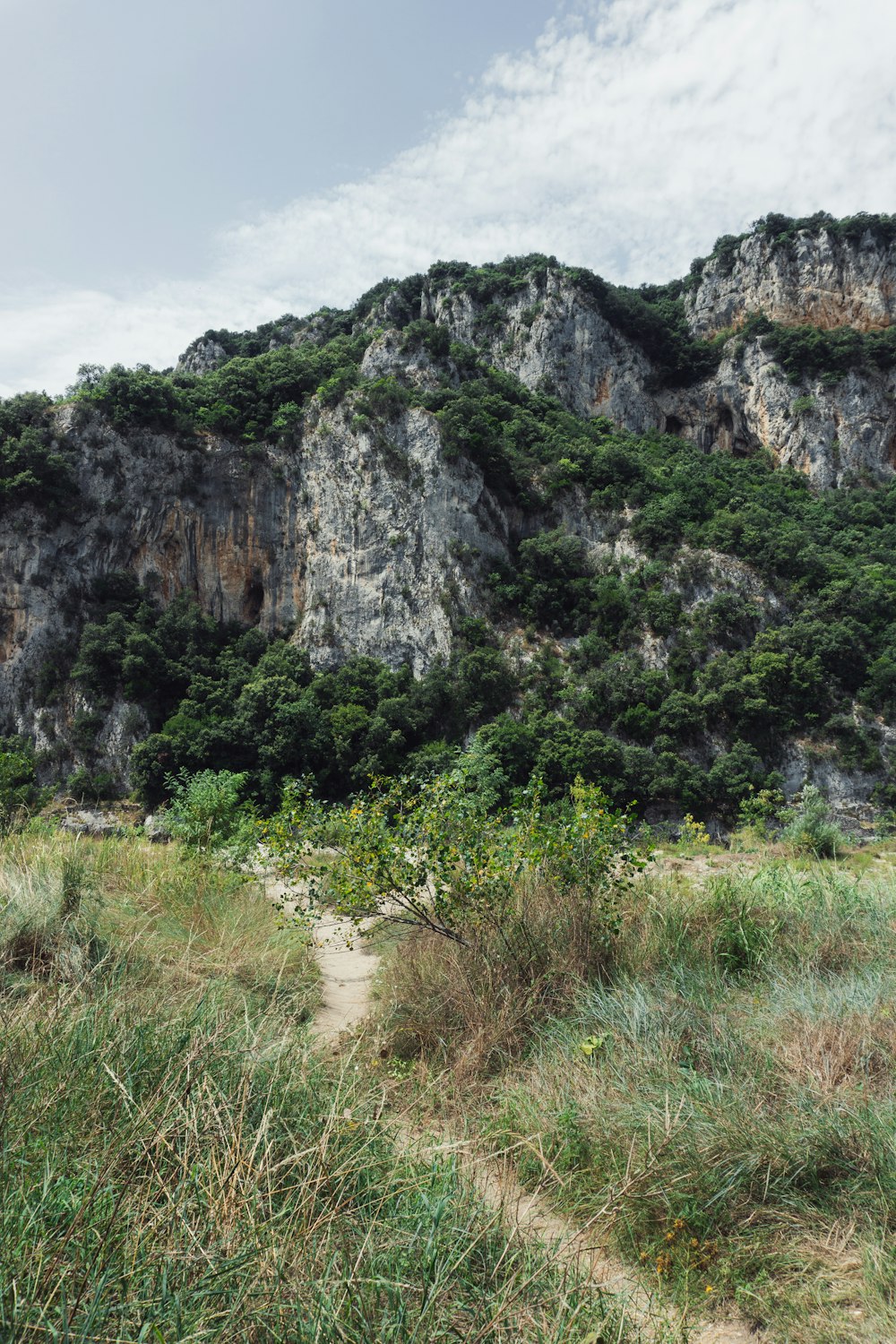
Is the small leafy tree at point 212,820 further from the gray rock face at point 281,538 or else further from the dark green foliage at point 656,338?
the dark green foliage at point 656,338

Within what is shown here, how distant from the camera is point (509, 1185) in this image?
2.65 meters

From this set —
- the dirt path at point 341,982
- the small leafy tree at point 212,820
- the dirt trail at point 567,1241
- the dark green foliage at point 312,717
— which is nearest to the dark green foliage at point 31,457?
the dark green foliage at point 312,717

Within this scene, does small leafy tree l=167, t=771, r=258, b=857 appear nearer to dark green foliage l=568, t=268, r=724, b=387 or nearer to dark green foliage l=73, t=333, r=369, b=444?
dark green foliage l=73, t=333, r=369, b=444

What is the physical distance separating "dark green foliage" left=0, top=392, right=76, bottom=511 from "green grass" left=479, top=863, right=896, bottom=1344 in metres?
36.3

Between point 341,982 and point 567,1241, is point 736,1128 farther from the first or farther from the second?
point 341,982

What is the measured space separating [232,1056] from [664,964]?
3283 mm

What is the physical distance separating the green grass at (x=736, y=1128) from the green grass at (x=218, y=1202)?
562mm

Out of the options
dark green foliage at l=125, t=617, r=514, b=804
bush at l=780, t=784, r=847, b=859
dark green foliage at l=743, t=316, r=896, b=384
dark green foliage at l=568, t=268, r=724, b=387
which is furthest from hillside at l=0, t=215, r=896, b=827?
bush at l=780, t=784, r=847, b=859

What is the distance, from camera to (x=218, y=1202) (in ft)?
6.45

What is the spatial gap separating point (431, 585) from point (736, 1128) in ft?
108

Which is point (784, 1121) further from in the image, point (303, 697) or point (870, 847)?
point (303, 697)

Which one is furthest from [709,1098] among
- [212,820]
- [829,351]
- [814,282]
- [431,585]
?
[814,282]

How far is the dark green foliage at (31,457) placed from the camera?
3234cm

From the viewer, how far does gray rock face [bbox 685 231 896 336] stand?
51906 millimetres
